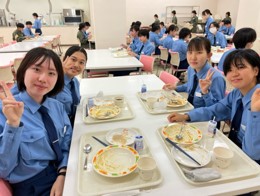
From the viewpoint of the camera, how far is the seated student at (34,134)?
0.93 metres

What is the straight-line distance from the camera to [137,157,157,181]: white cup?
36.0 inches

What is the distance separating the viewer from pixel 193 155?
1079mm

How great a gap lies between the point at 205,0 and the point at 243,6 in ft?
19.8

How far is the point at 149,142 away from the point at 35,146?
0.66 m

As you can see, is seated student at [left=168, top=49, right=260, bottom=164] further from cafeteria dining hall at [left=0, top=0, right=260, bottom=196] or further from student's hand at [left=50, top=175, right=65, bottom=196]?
student's hand at [left=50, top=175, right=65, bottom=196]

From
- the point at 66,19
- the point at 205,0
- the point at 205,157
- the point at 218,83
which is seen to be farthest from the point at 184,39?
the point at 205,0

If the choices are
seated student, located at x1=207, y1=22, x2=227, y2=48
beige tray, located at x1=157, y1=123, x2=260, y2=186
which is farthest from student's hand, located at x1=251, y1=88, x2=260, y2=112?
seated student, located at x1=207, y1=22, x2=227, y2=48

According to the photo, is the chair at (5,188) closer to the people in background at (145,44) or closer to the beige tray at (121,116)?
the beige tray at (121,116)

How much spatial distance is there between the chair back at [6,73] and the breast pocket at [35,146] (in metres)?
2.35

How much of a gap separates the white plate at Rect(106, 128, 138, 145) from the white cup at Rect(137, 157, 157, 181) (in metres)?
0.23

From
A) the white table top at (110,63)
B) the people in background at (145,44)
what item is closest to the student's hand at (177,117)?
the white table top at (110,63)

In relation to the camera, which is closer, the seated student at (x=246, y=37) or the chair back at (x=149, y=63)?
the seated student at (x=246, y=37)

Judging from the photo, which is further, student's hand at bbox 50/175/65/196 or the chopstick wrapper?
student's hand at bbox 50/175/65/196

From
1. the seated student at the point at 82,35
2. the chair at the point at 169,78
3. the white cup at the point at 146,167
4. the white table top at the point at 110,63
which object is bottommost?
the white cup at the point at 146,167
